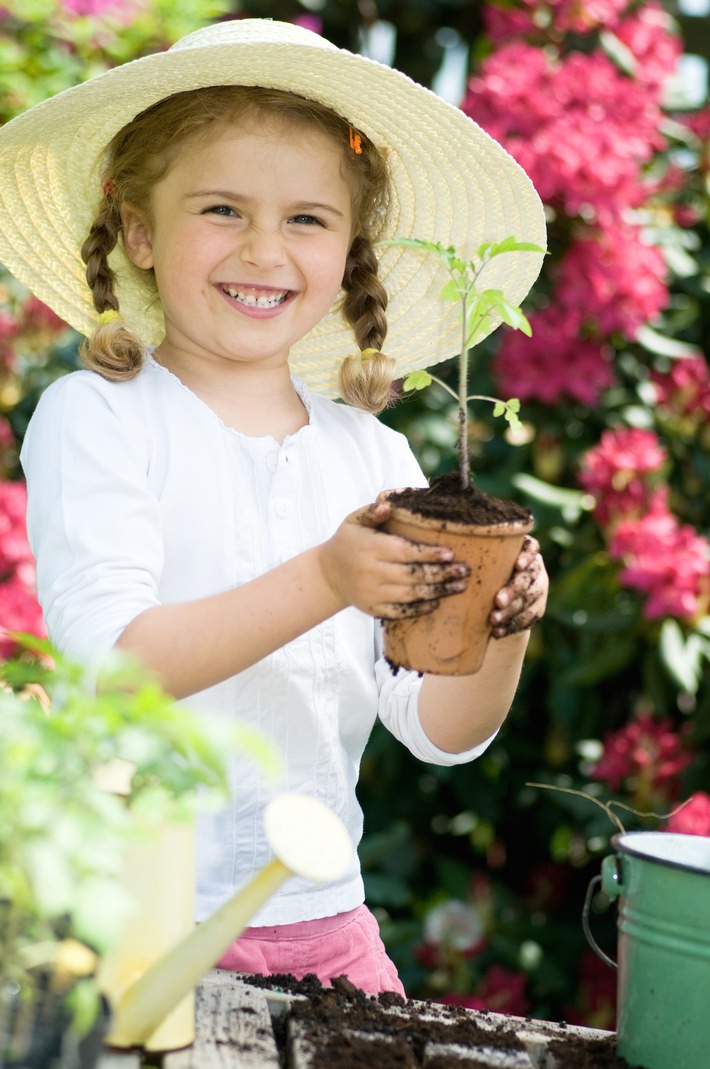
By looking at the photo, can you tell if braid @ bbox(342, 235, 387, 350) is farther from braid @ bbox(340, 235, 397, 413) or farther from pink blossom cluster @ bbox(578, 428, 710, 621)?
pink blossom cluster @ bbox(578, 428, 710, 621)

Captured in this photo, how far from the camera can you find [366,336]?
198cm

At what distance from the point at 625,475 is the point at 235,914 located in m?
2.14

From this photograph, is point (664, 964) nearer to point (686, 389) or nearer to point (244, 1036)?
point (244, 1036)

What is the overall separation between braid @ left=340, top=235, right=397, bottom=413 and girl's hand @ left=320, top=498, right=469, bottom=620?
66 centimetres

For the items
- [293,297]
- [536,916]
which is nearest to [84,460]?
[293,297]

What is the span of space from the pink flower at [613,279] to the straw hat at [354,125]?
1122mm

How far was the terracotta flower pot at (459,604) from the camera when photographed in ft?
4.22

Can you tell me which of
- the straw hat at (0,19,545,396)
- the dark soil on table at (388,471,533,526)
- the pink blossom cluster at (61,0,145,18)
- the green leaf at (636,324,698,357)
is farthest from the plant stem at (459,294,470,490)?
the pink blossom cluster at (61,0,145,18)

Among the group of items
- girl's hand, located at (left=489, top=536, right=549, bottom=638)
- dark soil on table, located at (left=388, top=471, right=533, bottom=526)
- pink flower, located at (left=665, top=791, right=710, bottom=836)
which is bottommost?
pink flower, located at (left=665, top=791, right=710, bottom=836)

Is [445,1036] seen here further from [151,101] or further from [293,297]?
[151,101]

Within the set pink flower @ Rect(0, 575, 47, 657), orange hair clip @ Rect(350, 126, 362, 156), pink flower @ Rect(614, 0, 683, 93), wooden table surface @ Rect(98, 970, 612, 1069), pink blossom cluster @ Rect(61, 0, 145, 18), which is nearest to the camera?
wooden table surface @ Rect(98, 970, 612, 1069)

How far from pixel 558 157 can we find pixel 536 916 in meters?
1.80

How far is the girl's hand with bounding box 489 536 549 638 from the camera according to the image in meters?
1.36

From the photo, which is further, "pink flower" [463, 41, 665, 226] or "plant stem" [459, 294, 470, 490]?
"pink flower" [463, 41, 665, 226]
